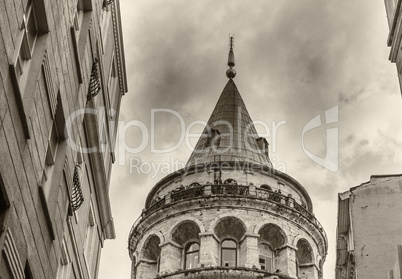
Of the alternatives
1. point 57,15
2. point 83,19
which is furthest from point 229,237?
point 57,15

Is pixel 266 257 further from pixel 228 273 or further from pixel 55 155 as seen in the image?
pixel 55 155

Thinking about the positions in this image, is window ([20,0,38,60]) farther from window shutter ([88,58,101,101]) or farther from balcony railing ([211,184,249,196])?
balcony railing ([211,184,249,196])

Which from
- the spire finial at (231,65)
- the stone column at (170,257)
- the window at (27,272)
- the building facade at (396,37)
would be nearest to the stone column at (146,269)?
the stone column at (170,257)

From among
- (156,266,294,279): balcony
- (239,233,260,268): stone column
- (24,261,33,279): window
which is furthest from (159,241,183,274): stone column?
(24,261,33,279): window

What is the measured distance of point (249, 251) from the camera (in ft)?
105

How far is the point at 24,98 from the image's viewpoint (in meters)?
9.02

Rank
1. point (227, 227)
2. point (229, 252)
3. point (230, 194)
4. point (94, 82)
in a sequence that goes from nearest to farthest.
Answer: point (94, 82), point (229, 252), point (227, 227), point (230, 194)

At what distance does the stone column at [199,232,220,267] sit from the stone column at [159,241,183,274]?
141cm

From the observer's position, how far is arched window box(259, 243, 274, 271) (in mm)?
32438

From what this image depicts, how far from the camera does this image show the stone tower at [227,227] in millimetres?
32181

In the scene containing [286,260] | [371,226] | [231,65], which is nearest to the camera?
[371,226]

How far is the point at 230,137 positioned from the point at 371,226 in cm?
2300

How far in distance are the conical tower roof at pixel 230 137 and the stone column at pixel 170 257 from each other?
→ 5457 mm

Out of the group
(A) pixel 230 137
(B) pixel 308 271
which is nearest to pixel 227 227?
(B) pixel 308 271
